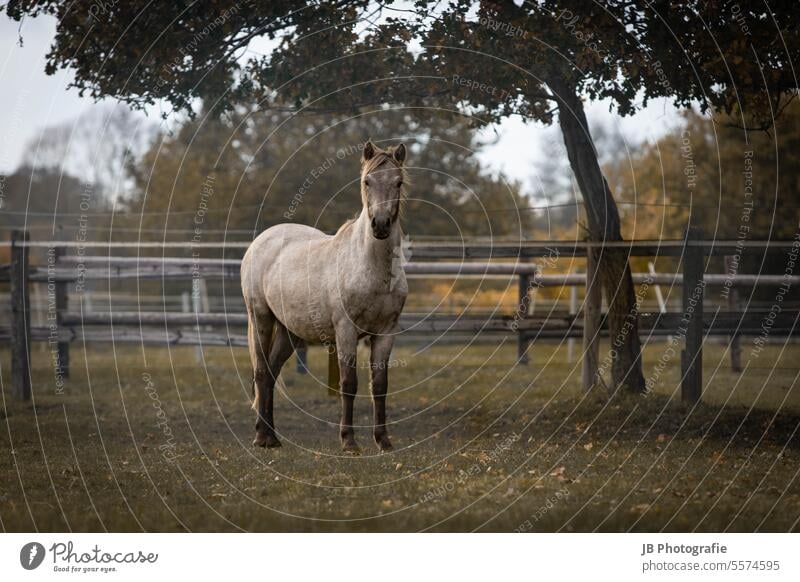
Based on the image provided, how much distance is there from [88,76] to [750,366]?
11.2 m

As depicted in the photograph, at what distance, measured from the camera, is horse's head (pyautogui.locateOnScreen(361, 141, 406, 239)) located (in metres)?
7.54

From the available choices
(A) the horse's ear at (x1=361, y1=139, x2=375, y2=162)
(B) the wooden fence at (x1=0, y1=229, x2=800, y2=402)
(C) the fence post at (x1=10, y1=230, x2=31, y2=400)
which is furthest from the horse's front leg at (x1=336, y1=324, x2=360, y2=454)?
(C) the fence post at (x1=10, y1=230, x2=31, y2=400)

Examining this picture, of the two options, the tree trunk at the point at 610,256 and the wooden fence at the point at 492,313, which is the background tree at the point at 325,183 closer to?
the wooden fence at the point at 492,313

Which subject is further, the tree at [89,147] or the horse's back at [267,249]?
the tree at [89,147]

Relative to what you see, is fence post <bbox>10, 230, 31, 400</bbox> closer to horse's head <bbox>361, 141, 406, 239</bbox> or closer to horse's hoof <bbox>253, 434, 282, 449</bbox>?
horse's hoof <bbox>253, 434, 282, 449</bbox>

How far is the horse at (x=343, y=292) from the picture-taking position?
7.89m

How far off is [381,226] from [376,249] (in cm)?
82

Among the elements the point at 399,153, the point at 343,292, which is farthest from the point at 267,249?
the point at 399,153

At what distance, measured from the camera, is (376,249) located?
8.30 metres

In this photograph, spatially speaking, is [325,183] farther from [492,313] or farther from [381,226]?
[381,226]

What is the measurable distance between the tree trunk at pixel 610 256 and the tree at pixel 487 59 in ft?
0.05

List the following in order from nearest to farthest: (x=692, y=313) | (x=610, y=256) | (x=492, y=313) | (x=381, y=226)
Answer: (x=381, y=226)
(x=692, y=313)
(x=610, y=256)
(x=492, y=313)

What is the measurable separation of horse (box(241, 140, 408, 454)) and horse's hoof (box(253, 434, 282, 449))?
0.01 metres

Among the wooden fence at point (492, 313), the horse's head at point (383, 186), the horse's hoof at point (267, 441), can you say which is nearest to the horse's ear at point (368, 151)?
the horse's head at point (383, 186)
